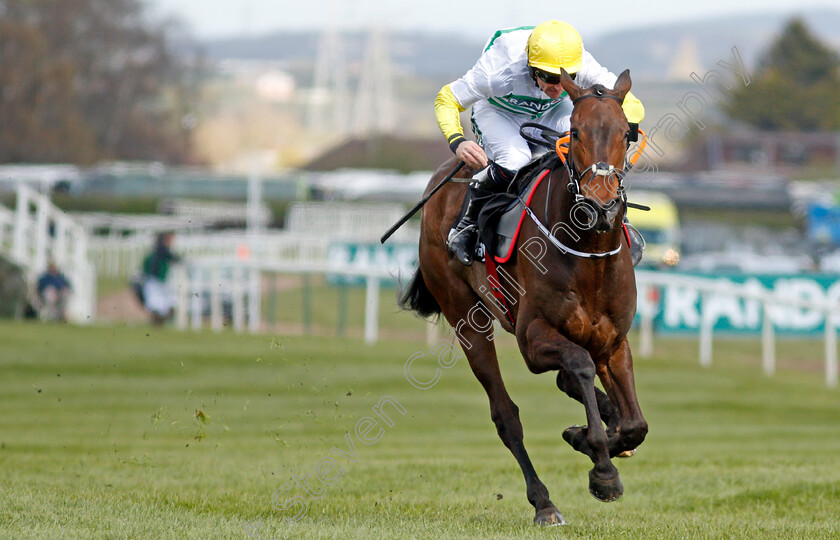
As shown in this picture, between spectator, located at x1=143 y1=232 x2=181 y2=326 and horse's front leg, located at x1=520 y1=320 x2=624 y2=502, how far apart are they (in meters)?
11.2

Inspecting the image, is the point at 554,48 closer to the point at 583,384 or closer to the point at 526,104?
→ the point at 526,104

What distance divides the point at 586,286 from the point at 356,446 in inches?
176

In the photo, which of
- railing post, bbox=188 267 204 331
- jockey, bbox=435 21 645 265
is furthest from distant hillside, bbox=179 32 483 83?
jockey, bbox=435 21 645 265

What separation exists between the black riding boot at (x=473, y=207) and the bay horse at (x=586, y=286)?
0.42 metres

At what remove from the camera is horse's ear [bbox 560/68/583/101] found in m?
4.43

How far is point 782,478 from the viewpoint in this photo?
6555 millimetres

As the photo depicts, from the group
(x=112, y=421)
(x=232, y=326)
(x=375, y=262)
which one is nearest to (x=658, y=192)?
(x=375, y=262)

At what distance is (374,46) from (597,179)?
2194 inches

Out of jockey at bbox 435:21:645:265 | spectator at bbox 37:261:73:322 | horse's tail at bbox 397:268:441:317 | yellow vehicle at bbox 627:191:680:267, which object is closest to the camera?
jockey at bbox 435:21:645:265

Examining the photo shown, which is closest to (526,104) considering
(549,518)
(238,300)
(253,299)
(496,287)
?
(496,287)

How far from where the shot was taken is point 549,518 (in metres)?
4.90

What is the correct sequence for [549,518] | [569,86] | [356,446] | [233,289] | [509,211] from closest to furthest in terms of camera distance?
[569,86]
[549,518]
[509,211]
[356,446]
[233,289]

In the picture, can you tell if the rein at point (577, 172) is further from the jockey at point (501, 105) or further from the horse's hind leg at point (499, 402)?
the horse's hind leg at point (499, 402)

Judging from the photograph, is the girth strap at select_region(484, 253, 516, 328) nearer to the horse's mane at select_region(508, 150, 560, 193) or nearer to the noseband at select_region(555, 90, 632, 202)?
the horse's mane at select_region(508, 150, 560, 193)
